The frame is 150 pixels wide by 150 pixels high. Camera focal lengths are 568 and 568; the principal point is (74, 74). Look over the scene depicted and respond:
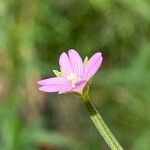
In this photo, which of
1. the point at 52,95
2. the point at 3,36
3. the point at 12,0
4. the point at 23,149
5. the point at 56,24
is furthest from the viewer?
the point at 52,95

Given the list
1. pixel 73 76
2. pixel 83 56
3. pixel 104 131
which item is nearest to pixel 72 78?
pixel 73 76

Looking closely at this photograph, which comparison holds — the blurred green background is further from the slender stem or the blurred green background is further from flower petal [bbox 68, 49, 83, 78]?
the slender stem

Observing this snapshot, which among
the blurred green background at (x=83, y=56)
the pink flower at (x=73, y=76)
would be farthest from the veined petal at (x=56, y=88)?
the blurred green background at (x=83, y=56)

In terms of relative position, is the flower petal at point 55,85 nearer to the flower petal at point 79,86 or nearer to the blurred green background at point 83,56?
the flower petal at point 79,86

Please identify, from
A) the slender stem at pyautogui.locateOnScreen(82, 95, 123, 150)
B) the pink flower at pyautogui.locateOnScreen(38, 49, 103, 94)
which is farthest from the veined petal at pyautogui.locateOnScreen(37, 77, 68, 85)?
the slender stem at pyautogui.locateOnScreen(82, 95, 123, 150)

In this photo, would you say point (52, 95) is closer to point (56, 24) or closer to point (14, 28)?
point (56, 24)

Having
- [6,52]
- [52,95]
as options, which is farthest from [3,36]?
[52,95]
